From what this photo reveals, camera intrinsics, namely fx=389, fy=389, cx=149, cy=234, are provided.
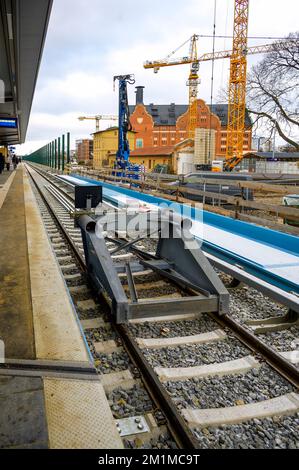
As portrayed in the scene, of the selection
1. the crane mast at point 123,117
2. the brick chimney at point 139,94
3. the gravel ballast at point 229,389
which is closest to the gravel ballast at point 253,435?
the gravel ballast at point 229,389

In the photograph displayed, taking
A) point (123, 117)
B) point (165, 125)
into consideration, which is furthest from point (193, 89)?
point (123, 117)

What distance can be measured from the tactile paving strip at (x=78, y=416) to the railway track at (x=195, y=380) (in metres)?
0.19

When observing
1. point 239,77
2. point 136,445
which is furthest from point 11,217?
point 239,77

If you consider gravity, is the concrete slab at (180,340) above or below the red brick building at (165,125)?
below

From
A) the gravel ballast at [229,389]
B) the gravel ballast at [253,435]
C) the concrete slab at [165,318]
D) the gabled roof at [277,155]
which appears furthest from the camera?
the gabled roof at [277,155]

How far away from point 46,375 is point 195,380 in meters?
1.07

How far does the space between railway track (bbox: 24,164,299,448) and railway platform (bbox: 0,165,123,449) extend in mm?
216

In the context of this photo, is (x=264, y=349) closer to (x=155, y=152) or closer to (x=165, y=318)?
(x=165, y=318)

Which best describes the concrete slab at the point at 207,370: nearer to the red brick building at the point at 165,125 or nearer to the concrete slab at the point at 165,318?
the concrete slab at the point at 165,318

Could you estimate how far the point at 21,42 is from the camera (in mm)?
10469

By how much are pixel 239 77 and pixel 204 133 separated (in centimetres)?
1175

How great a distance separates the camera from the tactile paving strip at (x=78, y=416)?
2006 millimetres

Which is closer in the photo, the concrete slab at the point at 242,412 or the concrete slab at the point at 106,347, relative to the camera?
the concrete slab at the point at 242,412
